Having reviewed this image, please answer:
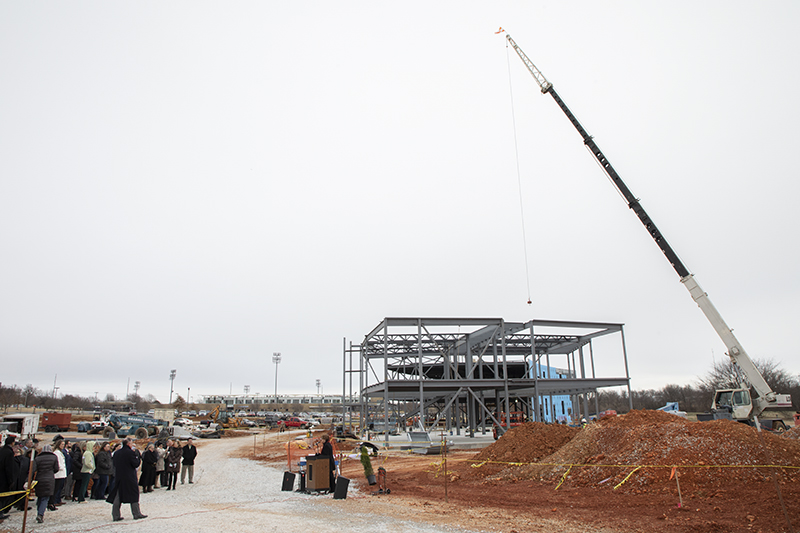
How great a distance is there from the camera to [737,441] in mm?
14531

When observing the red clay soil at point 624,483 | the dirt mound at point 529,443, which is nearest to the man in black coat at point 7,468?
the red clay soil at point 624,483

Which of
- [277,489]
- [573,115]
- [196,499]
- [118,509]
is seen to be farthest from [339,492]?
[573,115]

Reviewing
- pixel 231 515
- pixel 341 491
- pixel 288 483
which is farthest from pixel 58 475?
pixel 341 491

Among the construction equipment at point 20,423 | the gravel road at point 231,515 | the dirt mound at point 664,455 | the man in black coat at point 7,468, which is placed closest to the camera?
the gravel road at point 231,515

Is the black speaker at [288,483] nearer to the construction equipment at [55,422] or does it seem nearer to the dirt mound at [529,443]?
the dirt mound at [529,443]

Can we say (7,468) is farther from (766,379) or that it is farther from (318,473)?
(766,379)

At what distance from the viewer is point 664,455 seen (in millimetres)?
14688

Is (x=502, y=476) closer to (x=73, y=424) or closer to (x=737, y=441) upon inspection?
(x=737, y=441)

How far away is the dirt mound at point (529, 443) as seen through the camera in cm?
1877

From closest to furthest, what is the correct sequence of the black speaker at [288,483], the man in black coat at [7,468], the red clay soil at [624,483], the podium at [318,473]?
the man in black coat at [7,468] < the red clay soil at [624,483] < the podium at [318,473] < the black speaker at [288,483]

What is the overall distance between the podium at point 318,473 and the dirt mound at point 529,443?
7412mm

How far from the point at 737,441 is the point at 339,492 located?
11286 mm

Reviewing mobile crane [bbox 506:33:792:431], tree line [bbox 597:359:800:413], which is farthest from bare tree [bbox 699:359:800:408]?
mobile crane [bbox 506:33:792:431]

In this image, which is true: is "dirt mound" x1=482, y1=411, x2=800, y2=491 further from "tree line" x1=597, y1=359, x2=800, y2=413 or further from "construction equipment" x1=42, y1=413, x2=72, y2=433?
"construction equipment" x1=42, y1=413, x2=72, y2=433
